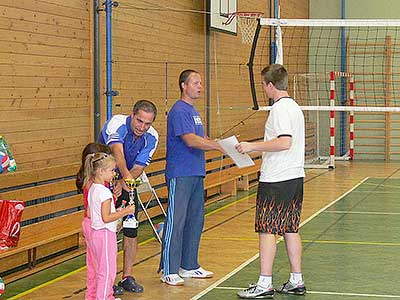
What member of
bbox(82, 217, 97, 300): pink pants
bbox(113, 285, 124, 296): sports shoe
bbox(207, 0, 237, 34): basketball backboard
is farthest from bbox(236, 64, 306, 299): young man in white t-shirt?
bbox(207, 0, 237, 34): basketball backboard

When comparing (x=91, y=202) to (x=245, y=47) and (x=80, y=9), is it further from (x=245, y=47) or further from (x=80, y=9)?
(x=245, y=47)

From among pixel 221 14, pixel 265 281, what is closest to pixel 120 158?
pixel 265 281

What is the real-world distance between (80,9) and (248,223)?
10.8 feet

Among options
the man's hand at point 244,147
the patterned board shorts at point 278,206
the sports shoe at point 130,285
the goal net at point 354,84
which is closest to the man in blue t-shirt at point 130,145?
the sports shoe at point 130,285

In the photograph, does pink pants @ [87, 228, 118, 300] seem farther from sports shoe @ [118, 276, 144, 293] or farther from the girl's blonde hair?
sports shoe @ [118, 276, 144, 293]

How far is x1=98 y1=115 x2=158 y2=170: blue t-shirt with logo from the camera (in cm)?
646

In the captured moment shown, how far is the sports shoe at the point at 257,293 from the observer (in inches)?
252

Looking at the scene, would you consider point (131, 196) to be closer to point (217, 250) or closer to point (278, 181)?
point (278, 181)

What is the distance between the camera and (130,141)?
651 centimetres

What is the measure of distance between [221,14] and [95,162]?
28.0 feet

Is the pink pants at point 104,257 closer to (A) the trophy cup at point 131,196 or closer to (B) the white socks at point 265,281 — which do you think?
(A) the trophy cup at point 131,196

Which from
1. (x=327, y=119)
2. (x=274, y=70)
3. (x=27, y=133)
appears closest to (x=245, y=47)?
(x=327, y=119)

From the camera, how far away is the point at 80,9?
9.16m

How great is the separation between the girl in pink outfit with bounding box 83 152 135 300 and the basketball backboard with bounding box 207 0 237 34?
7911 millimetres
